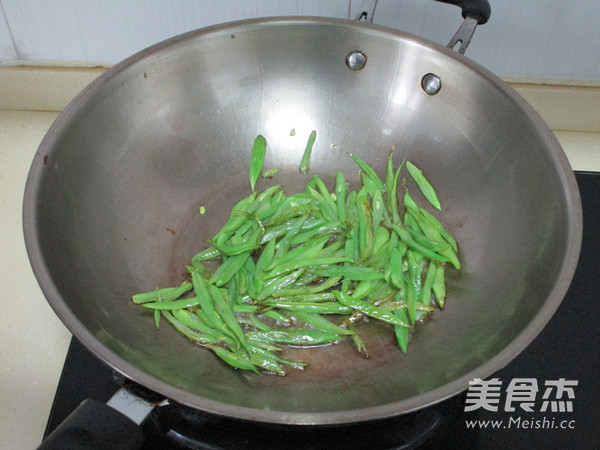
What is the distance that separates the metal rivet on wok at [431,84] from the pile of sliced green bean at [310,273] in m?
0.15

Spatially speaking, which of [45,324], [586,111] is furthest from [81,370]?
[586,111]

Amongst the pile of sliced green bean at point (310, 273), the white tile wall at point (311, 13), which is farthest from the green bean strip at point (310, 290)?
the white tile wall at point (311, 13)

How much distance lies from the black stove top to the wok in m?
0.05

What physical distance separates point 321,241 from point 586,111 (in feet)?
2.81

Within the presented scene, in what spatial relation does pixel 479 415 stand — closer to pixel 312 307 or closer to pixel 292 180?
pixel 312 307

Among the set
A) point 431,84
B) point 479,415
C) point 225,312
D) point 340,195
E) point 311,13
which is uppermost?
point 311,13

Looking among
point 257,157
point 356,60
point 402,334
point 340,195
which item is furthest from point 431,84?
point 402,334

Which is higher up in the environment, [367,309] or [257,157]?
[257,157]

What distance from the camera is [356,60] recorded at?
1237 mm

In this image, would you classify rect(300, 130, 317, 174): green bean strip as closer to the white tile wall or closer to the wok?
the wok

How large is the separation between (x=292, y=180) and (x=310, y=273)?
26 cm

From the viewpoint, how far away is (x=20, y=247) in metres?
1.32

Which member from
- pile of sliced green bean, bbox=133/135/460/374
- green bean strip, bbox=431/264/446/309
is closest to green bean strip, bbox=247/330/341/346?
pile of sliced green bean, bbox=133/135/460/374

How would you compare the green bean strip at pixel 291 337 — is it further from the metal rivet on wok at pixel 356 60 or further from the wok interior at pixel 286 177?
the metal rivet on wok at pixel 356 60
